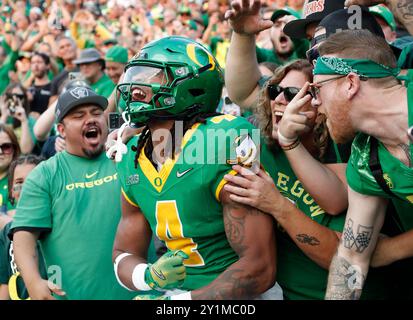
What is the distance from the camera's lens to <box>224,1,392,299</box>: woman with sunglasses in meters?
3.65

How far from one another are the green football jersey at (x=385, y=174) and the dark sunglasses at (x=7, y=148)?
15.4 ft

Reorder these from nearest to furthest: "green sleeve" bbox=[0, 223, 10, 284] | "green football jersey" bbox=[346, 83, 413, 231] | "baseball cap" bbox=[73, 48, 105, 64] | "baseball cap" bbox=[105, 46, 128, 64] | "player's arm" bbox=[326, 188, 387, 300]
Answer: "green football jersey" bbox=[346, 83, 413, 231] → "player's arm" bbox=[326, 188, 387, 300] → "green sleeve" bbox=[0, 223, 10, 284] → "baseball cap" bbox=[105, 46, 128, 64] → "baseball cap" bbox=[73, 48, 105, 64]

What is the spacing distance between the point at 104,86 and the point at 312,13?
13.0 ft

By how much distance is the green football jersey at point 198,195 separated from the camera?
3.68 meters

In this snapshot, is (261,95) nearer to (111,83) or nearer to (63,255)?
(63,255)

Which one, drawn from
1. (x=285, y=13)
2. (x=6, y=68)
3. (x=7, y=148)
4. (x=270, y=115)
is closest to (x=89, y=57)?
(x=7, y=148)

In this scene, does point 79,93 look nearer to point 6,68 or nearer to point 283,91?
point 283,91

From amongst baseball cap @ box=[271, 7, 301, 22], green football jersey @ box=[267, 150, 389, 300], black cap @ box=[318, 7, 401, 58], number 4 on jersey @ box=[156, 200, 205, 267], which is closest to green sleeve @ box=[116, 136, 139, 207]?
number 4 on jersey @ box=[156, 200, 205, 267]

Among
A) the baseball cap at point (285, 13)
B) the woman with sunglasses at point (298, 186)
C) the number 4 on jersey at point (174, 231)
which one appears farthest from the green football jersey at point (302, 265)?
the baseball cap at point (285, 13)

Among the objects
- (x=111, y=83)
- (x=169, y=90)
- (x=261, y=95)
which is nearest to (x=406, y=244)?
(x=261, y=95)

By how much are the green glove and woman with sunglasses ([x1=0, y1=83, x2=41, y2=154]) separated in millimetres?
5153

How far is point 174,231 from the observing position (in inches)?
148

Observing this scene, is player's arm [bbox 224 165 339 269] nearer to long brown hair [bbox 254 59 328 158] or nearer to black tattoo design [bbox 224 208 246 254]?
black tattoo design [bbox 224 208 246 254]
